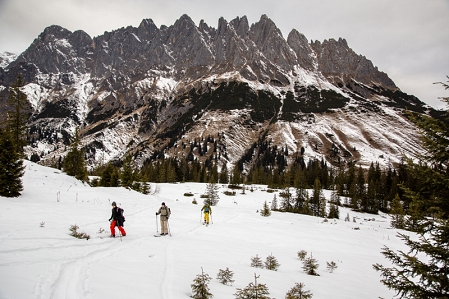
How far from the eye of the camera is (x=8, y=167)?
2006cm

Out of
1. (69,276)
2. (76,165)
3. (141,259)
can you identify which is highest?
(76,165)

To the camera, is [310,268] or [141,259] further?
[310,268]

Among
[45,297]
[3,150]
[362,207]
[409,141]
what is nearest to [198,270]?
[45,297]

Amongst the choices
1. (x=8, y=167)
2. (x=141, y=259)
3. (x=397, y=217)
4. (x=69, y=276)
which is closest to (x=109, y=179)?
(x=8, y=167)

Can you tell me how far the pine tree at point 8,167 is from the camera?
1964 cm

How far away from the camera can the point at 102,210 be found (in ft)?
73.6

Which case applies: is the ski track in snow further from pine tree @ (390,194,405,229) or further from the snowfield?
pine tree @ (390,194,405,229)

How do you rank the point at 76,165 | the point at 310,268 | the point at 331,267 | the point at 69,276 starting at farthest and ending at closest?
the point at 76,165
the point at 331,267
the point at 310,268
the point at 69,276

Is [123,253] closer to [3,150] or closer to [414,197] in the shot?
[414,197]

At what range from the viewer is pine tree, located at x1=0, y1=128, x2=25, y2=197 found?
1964 centimetres

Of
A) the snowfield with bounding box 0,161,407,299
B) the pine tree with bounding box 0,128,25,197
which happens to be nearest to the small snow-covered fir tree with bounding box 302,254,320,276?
the snowfield with bounding box 0,161,407,299

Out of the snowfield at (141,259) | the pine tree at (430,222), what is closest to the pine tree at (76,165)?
the snowfield at (141,259)

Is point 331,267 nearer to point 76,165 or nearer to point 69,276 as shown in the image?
point 69,276

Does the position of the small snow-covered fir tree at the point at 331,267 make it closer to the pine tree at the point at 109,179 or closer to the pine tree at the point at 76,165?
the pine tree at the point at 109,179
